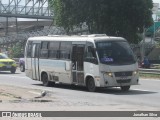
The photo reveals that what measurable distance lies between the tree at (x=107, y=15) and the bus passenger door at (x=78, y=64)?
21.7 metres

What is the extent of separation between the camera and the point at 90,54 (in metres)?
23.4

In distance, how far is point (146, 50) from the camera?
256 ft

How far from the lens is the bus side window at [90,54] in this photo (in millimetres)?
23087

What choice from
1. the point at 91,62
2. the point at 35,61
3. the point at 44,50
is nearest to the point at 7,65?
the point at 35,61

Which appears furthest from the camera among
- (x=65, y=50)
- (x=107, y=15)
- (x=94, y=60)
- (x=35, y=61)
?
(x=107, y=15)

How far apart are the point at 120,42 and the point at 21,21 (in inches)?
3753

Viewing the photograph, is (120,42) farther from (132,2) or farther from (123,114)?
(132,2)

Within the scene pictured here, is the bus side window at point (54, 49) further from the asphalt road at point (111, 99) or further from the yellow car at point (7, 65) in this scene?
the yellow car at point (7, 65)

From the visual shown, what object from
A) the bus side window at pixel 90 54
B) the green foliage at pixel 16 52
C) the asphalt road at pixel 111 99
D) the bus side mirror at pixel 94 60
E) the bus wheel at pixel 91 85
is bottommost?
the asphalt road at pixel 111 99

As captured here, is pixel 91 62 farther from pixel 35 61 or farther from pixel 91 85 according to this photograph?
pixel 35 61

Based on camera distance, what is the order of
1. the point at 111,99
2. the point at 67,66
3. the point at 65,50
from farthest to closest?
the point at 65,50 → the point at 67,66 → the point at 111,99

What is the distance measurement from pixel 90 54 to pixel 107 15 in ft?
77.8

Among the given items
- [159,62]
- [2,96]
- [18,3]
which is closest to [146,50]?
[159,62]

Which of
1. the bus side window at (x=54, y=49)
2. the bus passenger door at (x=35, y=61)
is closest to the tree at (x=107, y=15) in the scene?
the bus passenger door at (x=35, y=61)
